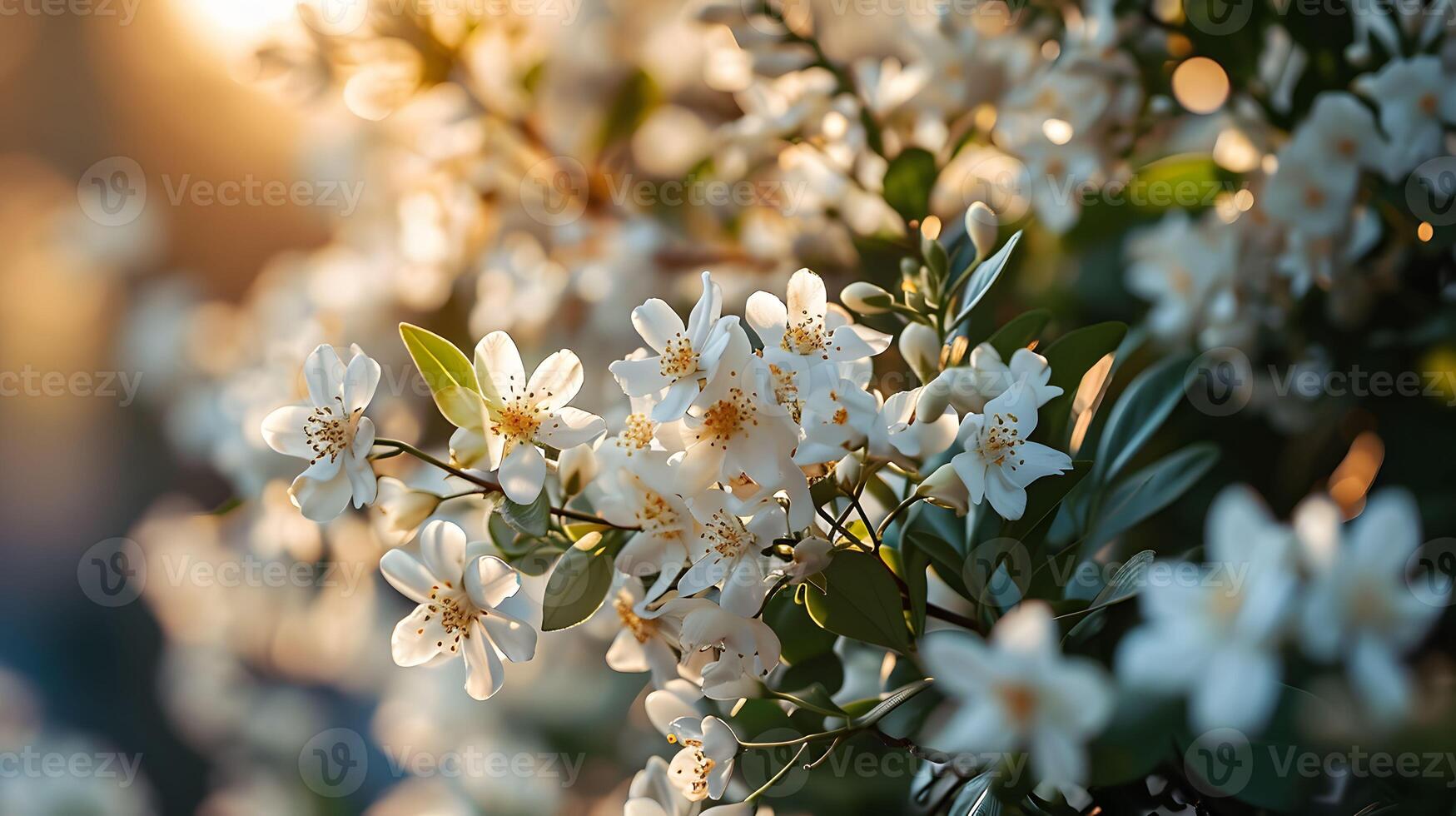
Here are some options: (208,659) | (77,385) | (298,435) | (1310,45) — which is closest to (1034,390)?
A: (298,435)

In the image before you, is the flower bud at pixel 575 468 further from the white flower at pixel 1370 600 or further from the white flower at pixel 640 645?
the white flower at pixel 1370 600

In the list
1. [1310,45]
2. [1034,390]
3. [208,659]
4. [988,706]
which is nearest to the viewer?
[988,706]

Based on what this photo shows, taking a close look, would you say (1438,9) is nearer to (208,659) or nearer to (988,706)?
(988,706)

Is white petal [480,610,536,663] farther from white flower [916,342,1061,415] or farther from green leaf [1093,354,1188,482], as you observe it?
green leaf [1093,354,1188,482]

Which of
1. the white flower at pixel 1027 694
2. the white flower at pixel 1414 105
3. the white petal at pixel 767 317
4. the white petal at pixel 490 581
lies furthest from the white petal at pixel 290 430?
the white flower at pixel 1414 105

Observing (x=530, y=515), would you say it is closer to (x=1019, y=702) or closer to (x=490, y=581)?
(x=490, y=581)

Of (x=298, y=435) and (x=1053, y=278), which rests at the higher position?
(x=298, y=435)

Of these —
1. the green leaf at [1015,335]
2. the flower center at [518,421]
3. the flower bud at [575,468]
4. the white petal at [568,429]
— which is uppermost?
the flower center at [518,421]

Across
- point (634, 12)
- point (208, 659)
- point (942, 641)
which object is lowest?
point (208, 659)
